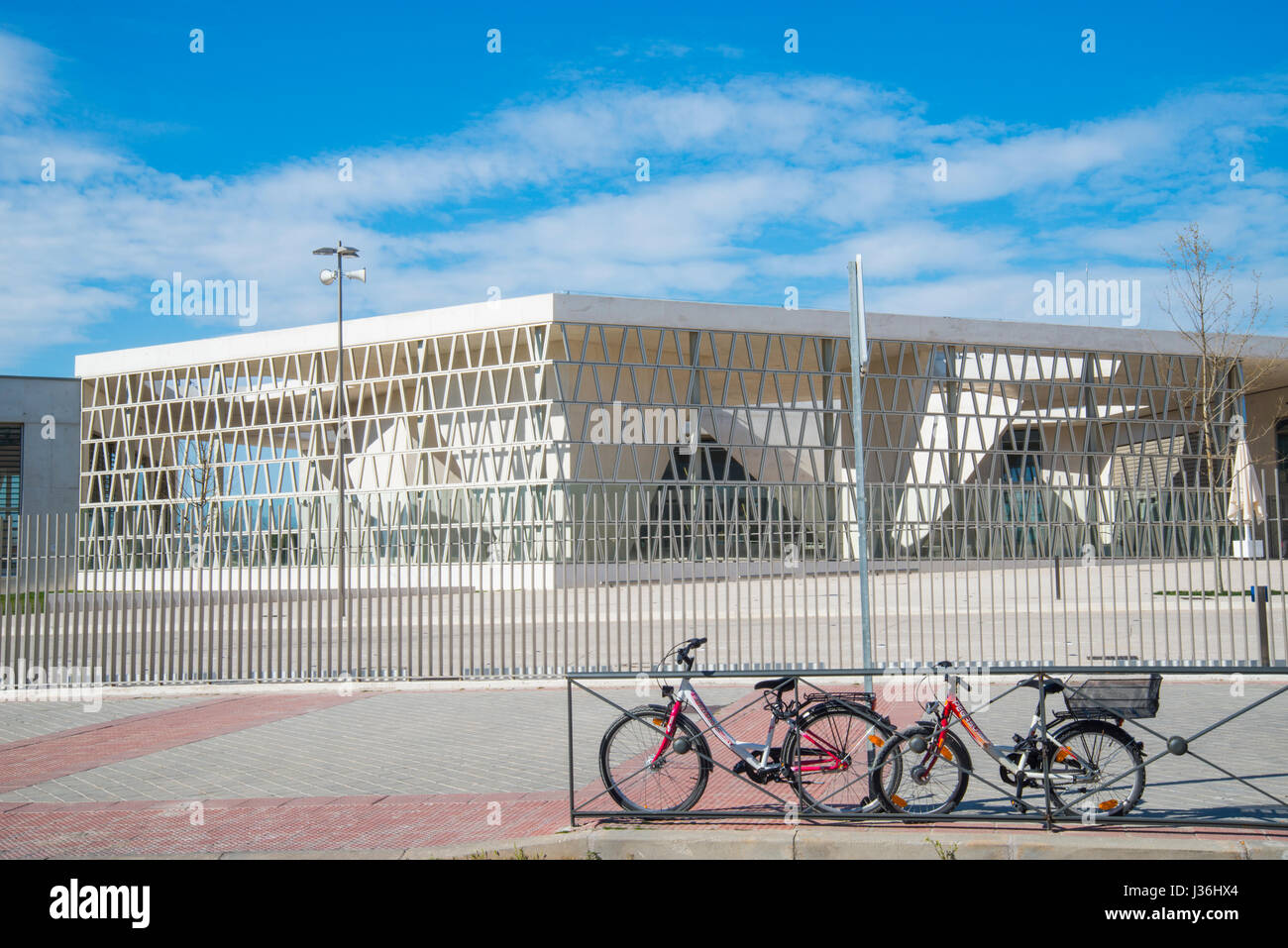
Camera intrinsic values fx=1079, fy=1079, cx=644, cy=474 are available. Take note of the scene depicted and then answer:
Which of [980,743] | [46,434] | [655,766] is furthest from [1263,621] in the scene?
[46,434]

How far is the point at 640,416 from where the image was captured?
137ft

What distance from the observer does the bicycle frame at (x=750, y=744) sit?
726 centimetres

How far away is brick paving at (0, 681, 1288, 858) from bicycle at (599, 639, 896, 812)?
33cm

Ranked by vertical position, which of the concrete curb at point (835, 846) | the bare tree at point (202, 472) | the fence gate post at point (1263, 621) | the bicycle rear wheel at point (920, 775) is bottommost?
the concrete curb at point (835, 846)

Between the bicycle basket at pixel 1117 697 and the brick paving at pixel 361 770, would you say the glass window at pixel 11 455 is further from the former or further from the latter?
the bicycle basket at pixel 1117 697

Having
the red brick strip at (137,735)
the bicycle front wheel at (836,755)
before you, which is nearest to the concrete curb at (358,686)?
the red brick strip at (137,735)

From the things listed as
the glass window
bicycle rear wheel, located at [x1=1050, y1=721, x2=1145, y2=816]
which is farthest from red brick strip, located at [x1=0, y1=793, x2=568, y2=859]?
the glass window

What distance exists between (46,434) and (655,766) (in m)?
54.6

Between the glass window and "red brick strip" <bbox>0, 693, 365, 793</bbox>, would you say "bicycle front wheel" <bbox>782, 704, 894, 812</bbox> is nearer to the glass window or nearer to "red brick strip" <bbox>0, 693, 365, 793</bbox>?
"red brick strip" <bbox>0, 693, 365, 793</bbox>

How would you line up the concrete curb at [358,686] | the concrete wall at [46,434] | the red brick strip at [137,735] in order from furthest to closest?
1. the concrete wall at [46,434]
2. the concrete curb at [358,686]
3. the red brick strip at [137,735]

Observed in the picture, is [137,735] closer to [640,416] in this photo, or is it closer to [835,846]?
[835,846]
